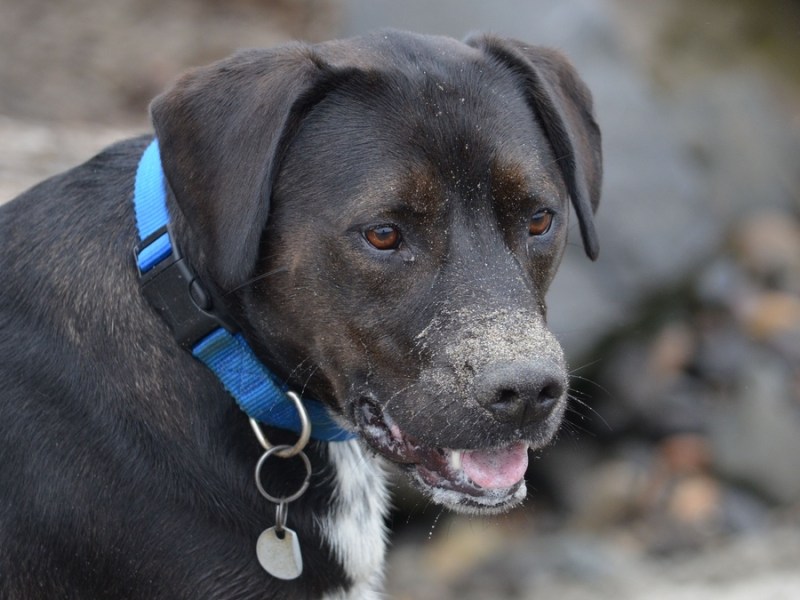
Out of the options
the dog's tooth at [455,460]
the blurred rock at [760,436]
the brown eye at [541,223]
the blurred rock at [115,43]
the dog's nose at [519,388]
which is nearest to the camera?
the dog's nose at [519,388]

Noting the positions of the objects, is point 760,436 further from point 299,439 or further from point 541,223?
point 299,439

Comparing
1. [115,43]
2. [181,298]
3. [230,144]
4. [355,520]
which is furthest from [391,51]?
[115,43]

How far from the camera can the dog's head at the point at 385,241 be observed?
274 cm

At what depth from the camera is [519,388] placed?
2654mm

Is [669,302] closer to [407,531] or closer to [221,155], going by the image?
[407,531]

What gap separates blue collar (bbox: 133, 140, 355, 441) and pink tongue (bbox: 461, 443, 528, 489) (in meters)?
0.44

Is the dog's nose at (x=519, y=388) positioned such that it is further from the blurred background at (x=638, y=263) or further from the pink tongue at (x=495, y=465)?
the blurred background at (x=638, y=263)

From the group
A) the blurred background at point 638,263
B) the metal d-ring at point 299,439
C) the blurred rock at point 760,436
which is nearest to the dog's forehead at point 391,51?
the metal d-ring at point 299,439

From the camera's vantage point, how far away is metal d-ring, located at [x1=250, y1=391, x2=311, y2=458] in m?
2.84

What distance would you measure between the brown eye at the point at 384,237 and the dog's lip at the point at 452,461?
0.39 meters

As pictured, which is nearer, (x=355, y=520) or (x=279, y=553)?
(x=279, y=553)

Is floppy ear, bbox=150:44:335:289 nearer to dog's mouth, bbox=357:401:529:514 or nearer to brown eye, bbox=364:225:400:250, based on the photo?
brown eye, bbox=364:225:400:250

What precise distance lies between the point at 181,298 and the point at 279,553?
0.64 meters

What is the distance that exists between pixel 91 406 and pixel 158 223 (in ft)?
1.52
